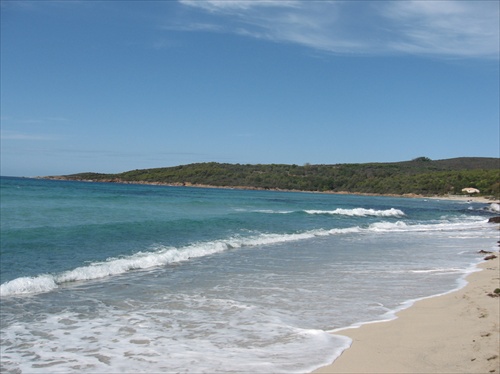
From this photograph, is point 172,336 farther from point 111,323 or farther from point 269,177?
point 269,177

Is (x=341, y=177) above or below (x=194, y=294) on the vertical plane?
above

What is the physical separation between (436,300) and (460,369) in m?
3.66

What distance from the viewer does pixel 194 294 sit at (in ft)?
28.9

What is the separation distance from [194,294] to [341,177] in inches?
4541

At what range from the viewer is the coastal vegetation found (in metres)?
97.9

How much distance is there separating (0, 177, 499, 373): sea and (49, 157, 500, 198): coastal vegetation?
266 feet

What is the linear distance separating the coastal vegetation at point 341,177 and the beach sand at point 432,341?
86428 mm

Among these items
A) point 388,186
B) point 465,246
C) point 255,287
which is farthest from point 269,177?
point 255,287

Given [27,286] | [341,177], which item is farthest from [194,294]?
Result: [341,177]

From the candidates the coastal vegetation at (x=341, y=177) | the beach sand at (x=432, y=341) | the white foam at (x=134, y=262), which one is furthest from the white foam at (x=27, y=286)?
the coastal vegetation at (x=341, y=177)

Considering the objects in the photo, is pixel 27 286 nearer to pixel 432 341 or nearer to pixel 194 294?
pixel 194 294

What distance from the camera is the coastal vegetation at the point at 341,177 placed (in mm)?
97938

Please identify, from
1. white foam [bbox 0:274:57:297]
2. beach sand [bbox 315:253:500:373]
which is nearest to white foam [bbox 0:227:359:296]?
white foam [bbox 0:274:57:297]

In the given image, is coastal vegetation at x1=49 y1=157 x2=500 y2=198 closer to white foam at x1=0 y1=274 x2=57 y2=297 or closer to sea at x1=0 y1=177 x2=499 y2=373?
sea at x1=0 y1=177 x2=499 y2=373
